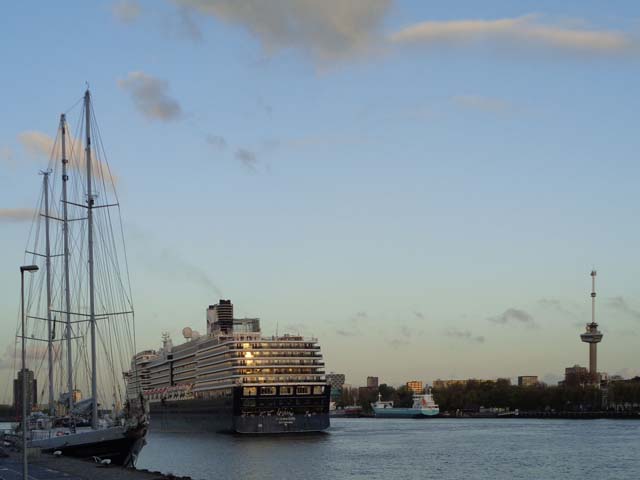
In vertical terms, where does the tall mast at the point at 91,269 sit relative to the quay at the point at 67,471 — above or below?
above

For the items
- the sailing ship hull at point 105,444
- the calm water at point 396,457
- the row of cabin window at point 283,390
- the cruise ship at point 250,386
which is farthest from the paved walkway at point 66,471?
the row of cabin window at point 283,390

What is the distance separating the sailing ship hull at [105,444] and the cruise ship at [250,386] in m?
44.4

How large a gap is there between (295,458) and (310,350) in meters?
46.6

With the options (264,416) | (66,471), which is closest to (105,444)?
(66,471)

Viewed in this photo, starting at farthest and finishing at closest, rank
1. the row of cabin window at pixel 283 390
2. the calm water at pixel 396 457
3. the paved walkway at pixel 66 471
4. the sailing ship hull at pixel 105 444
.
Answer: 1. the row of cabin window at pixel 283 390
2. the calm water at pixel 396 457
3. the sailing ship hull at pixel 105 444
4. the paved walkway at pixel 66 471

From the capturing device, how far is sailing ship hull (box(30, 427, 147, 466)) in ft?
194

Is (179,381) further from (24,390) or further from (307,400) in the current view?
(24,390)

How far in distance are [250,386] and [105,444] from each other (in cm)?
6282

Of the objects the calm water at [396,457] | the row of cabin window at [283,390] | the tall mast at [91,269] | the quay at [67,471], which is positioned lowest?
the calm water at [396,457]

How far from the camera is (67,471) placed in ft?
162

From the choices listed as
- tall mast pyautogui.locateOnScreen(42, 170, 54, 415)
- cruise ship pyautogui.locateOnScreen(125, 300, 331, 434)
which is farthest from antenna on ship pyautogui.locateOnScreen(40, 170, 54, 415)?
cruise ship pyautogui.locateOnScreen(125, 300, 331, 434)

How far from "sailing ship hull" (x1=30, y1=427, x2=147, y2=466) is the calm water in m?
9.55

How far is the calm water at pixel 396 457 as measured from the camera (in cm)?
7062

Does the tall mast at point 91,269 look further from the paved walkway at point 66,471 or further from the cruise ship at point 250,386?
the cruise ship at point 250,386
